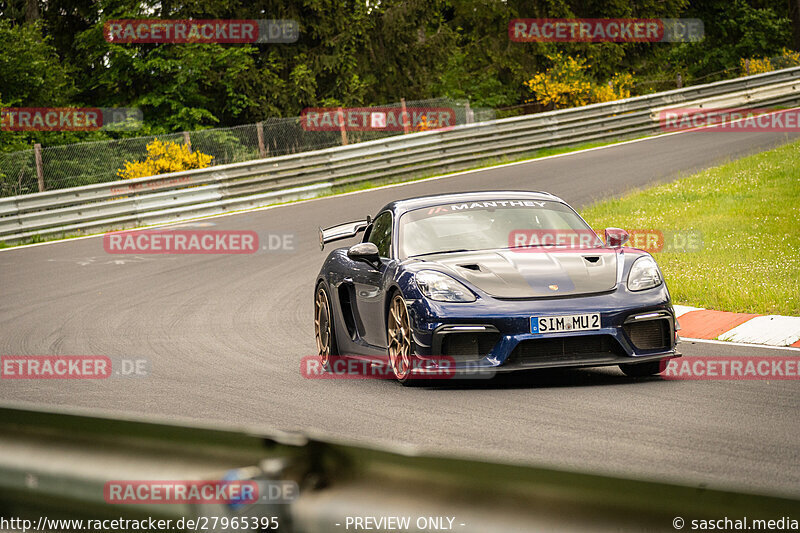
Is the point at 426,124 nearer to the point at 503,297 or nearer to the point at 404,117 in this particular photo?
the point at 404,117

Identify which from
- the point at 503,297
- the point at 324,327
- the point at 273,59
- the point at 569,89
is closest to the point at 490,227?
the point at 503,297

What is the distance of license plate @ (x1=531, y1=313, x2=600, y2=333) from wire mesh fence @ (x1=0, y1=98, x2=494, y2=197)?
17696 millimetres

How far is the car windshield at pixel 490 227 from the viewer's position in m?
A: 8.05

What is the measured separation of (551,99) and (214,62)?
1048 cm

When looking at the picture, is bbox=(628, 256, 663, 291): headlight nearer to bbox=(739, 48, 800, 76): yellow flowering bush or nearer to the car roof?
the car roof

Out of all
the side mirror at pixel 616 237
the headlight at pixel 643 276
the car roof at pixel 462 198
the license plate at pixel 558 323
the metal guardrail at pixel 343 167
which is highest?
the metal guardrail at pixel 343 167

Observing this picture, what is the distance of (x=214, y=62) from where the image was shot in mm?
32531

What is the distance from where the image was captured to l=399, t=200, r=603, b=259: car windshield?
805 cm

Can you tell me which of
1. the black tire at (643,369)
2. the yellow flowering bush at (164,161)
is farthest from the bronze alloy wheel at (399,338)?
the yellow flowering bush at (164,161)

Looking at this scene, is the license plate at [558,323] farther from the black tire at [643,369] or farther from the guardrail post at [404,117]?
the guardrail post at [404,117]

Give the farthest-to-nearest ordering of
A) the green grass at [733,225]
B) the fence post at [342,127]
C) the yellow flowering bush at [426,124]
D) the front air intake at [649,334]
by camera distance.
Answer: the yellow flowering bush at [426,124] < the fence post at [342,127] < the green grass at [733,225] < the front air intake at [649,334]

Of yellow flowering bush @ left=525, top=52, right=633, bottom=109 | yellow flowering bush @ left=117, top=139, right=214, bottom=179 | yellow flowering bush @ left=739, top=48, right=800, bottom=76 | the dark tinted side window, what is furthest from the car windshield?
yellow flowering bush @ left=739, top=48, right=800, bottom=76

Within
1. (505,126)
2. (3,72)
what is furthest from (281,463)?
(3,72)

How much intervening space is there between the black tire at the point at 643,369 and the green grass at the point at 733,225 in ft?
8.49
